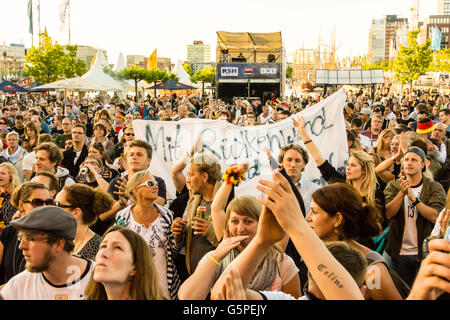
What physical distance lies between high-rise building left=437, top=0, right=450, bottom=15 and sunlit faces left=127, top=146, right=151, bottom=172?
685ft

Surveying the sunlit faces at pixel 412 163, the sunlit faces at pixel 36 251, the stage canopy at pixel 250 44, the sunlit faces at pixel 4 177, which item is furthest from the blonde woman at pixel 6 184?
the stage canopy at pixel 250 44

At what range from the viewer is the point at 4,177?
481 centimetres

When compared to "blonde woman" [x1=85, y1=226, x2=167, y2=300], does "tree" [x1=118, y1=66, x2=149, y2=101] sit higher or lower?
higher

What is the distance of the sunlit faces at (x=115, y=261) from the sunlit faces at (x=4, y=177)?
2670mm

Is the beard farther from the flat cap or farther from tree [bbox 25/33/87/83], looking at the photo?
tree [bbox 25/33/87/83]

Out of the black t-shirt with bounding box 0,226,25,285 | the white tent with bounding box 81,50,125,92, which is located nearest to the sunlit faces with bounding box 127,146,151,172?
the black t-shirt with bounding box 0,226,25,285

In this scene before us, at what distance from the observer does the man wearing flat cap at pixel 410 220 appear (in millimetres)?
4188

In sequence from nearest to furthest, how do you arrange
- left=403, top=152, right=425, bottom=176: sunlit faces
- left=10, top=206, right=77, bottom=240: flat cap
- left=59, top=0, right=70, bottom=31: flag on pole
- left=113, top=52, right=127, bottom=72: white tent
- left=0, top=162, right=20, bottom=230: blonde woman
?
left=10, top=206, right=77, bottom=240: flat cap
left=403, top=152, right=425, bottom=176: sunlit faces
left=0, top=162, right=20, bottom=230: blonde woman
left=113, top=52, right=127, bottom=72: white tent
left=59, top=0, right=70, bottom=31: flag on pole

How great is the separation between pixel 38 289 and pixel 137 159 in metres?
2.30

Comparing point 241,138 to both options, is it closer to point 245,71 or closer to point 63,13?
point 245,71

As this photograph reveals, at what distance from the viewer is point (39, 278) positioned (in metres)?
2.75

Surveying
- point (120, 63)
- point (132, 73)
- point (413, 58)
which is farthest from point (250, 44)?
point (413, 58)

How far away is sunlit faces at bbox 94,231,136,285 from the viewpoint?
243 centimetres

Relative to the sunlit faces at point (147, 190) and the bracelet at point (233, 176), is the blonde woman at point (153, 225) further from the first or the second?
the bracelet at point (233, 176)
